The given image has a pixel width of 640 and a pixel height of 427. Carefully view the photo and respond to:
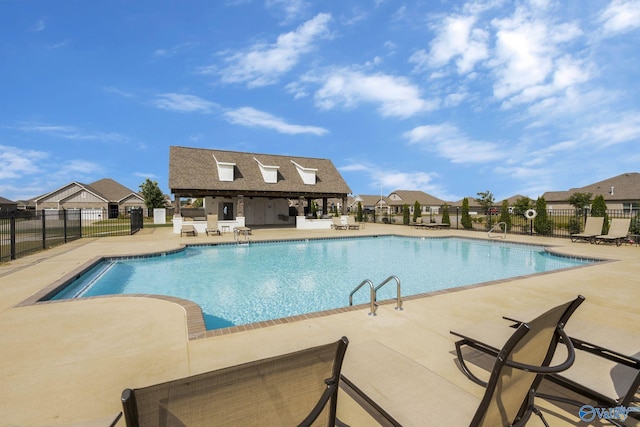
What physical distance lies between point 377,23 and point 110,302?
17845mm

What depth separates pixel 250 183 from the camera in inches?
954

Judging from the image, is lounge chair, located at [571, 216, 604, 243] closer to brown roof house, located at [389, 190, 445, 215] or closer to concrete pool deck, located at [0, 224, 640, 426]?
concrete pool deck, located at [0, 224, 640, 426]

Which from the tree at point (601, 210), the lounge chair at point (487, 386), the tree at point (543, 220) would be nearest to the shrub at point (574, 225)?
the tree at point (543, 220)

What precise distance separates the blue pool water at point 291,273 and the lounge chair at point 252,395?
5.08m

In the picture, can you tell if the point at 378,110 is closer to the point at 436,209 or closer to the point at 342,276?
the point at 342,276

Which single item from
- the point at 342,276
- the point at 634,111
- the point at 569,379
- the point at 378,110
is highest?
the point at 378,110

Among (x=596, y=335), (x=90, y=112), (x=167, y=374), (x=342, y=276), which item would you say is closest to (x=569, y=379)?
(x=596, y=335)

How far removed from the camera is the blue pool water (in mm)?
7598

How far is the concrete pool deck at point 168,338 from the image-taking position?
2936 millimetres

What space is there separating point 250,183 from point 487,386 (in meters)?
23.8

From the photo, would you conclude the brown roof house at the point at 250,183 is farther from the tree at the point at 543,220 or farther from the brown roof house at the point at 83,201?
the brown roof house at the point at 83,201

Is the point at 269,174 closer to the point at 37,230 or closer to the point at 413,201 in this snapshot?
the point at 37,230

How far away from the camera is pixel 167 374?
131 inches

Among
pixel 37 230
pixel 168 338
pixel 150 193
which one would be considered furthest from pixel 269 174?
pixel 150 193
